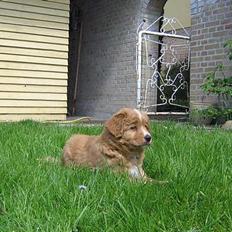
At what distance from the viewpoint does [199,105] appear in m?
8.65

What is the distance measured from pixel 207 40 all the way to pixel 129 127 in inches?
233

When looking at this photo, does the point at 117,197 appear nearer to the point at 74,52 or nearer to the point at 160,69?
the point at 160,69

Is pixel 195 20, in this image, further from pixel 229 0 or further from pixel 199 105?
pixel 199 105

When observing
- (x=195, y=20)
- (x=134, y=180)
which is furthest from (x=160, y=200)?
(x=195, y=20)

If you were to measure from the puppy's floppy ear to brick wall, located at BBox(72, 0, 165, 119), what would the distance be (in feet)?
23.7

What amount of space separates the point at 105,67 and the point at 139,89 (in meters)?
2.43

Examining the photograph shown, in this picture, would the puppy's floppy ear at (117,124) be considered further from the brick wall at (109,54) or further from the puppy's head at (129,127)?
the brick wall at (109,54)

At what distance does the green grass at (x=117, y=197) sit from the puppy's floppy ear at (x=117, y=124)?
1.08 feet

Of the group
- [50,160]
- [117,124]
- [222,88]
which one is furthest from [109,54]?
[117,124]

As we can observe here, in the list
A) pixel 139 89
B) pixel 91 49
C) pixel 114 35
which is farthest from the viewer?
pixel 91 49

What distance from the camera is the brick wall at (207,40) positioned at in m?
8.30

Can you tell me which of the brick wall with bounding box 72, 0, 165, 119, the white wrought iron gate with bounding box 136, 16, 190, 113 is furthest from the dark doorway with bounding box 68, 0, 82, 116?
the white wrought iron gate with bounding box 136, 16, 190, 113

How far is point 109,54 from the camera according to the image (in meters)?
11.8

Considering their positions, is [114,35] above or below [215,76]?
above
